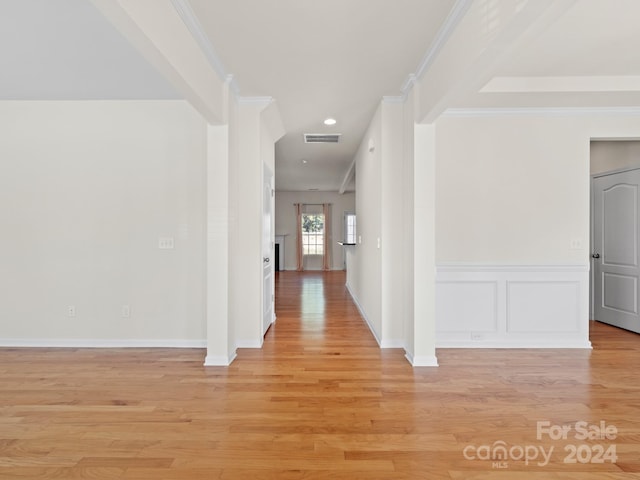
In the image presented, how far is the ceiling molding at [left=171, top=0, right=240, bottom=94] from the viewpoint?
2.24 meters

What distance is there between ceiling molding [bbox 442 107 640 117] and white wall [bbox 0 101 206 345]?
2913 mm

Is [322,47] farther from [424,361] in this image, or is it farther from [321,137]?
[424,361]

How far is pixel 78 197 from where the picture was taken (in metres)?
3.78

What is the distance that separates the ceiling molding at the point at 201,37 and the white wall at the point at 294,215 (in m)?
8.62

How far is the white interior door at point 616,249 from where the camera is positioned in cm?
422

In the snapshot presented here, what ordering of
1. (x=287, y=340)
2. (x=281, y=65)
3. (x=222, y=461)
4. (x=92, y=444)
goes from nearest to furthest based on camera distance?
1. (x=222, y=461)
2. (x=92, y=444)
3. (x=281, y=65)
4. (x=287, y=340)

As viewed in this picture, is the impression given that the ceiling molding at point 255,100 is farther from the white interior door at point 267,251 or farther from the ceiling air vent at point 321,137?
the ceiling air vent at point 321,137

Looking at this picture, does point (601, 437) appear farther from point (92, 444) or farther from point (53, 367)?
point (53, 367)

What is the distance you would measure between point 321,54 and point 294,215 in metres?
9.28

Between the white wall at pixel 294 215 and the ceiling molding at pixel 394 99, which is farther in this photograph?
the white wall at pixel 294 215

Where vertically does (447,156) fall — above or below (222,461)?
above

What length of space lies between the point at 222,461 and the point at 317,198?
10.5 metres

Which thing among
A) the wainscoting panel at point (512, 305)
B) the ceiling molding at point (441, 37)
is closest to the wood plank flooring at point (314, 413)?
the wainscoting panel at point (512, 305)

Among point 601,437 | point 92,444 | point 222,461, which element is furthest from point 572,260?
point 92,444
